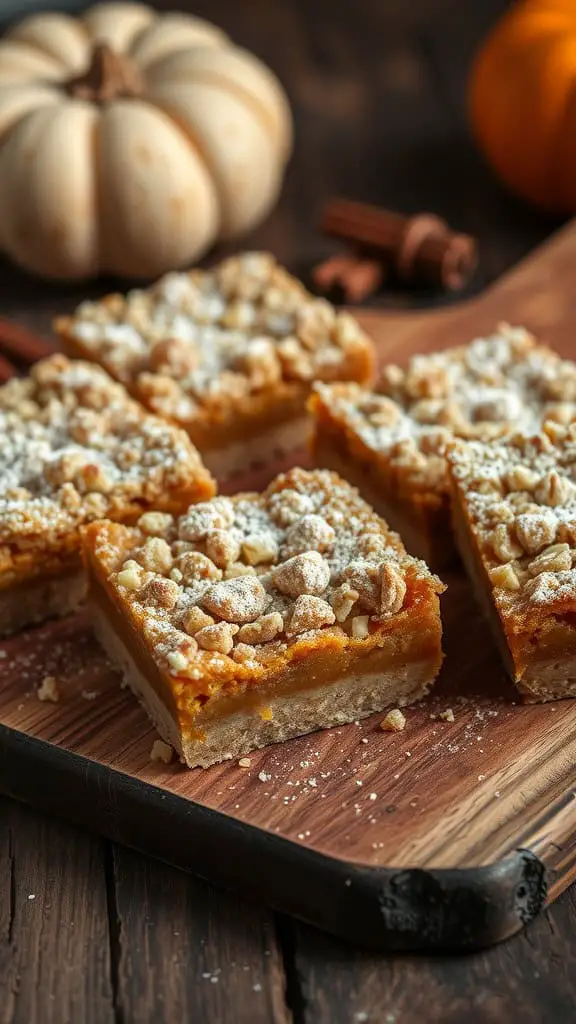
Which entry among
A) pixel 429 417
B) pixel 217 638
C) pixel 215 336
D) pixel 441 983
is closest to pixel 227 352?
pixel 215 336

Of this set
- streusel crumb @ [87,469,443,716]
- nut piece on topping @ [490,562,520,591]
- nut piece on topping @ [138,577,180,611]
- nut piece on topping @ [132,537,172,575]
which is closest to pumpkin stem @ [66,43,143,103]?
streusel crumb @ [87,469,443,716]

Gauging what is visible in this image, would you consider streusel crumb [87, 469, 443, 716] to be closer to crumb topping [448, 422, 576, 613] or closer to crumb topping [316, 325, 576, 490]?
crumb topping [448, 422, 576, 613]

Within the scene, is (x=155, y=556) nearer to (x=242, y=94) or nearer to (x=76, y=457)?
(x=76, y=457)

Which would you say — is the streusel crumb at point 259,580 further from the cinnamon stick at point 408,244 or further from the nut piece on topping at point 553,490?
the cinnamon stick at point 408,244

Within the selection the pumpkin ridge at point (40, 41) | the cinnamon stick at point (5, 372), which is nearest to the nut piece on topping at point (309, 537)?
the cinnamon stick at point (5, 372)

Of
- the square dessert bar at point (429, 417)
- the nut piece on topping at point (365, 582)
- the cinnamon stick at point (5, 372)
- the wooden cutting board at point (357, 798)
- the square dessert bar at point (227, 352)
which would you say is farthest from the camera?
the cinnamon stick at point (5, 372)

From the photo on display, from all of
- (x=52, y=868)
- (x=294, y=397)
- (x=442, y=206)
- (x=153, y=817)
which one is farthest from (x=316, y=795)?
(x=442, y=206)

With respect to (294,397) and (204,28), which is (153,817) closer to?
(294,397)
